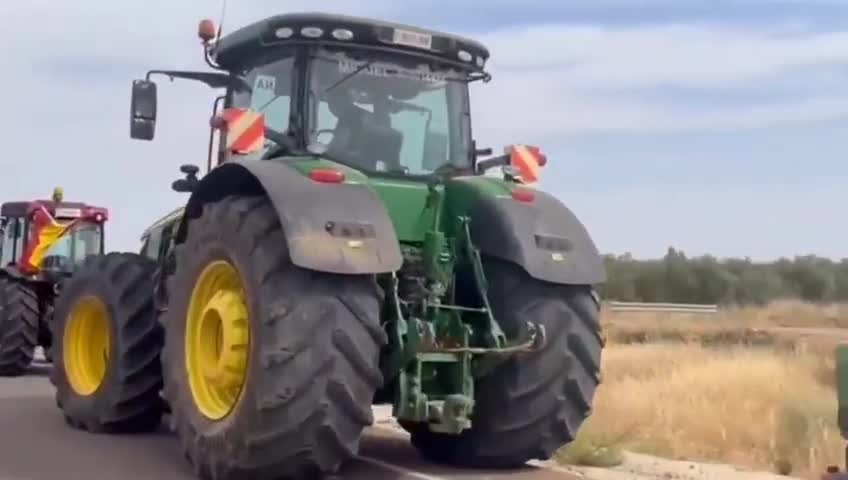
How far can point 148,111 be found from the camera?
389 inches

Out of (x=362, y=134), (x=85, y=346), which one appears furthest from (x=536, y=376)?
(x=85, y=346)

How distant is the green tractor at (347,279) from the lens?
7.52 m

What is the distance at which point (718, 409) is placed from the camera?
47.1ft

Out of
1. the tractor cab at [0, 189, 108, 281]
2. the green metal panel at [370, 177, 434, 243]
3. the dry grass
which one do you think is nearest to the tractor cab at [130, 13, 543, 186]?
the green metal panel at [370, 177, 434, 243]

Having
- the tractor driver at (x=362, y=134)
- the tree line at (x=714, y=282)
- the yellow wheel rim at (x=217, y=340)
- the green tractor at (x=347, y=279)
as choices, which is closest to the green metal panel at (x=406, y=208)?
the green tractor at (x=347, y=279)

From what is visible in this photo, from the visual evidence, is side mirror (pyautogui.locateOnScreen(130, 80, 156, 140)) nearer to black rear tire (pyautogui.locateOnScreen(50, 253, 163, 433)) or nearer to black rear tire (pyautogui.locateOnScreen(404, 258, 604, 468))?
black rear tire (pyautogui.locateOnScreen(50, 253, 163, 433))

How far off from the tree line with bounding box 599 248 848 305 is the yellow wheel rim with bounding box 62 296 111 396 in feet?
174

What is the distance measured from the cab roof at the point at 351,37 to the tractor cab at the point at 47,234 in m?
9.13

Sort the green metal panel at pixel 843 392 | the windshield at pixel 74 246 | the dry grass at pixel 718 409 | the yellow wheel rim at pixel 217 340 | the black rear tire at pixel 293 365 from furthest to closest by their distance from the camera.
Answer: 1. the windshield at pixel 74 246
2. the dry grass at pixel 718 409
3. the yellow wheel rim at pixel 217 340
4. the black rear tire at pixel 293 365
5. the green metal panel at pixel 843 392

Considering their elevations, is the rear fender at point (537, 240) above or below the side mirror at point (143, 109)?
below

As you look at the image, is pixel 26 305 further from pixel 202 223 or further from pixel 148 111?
pixel 202 223

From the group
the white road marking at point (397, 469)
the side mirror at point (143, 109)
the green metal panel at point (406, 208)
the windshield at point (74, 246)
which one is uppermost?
the side mirror at point (143, 109)

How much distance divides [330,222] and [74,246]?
1219 cm

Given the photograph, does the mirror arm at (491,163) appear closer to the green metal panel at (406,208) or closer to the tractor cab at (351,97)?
the tractor cab at (351,97)
